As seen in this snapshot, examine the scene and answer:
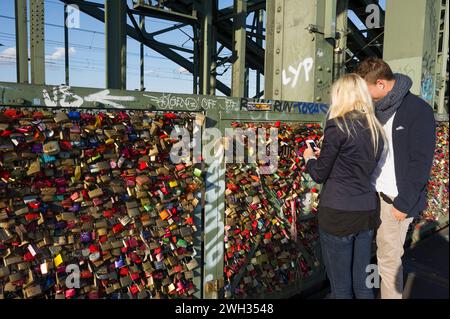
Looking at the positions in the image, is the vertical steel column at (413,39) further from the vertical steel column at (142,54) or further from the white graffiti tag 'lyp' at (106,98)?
the vertical steel column at (142,54)

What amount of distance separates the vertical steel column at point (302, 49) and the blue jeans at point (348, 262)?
2172mm

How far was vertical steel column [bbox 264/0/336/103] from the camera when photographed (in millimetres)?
3977

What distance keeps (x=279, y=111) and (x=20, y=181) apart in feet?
7.10

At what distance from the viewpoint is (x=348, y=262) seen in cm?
227

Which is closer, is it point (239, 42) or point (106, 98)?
point (106, 98)

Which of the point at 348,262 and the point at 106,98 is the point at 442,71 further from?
the point at 106,98

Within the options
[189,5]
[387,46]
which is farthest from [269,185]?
[189,5]

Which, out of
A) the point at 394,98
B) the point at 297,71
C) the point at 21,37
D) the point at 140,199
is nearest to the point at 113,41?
the point at 21,37

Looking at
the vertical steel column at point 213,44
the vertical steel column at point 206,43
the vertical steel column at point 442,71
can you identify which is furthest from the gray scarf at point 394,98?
the vertical steel column at point 213,44

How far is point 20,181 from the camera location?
1.94 meters

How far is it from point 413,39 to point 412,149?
400cm

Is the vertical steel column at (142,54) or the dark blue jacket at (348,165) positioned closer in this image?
the dark blue jacket at (348,165)

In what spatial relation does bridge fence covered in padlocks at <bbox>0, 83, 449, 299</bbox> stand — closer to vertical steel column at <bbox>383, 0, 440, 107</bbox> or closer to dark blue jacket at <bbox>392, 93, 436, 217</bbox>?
dark blue jacket at <bbox>392, 93, 436, 217</bbox>

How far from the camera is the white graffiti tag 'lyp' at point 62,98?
6.46 feet
